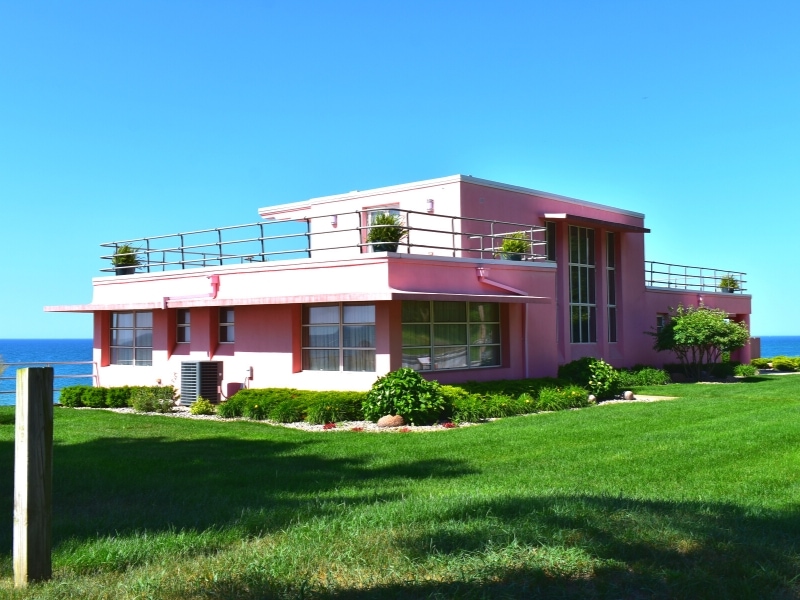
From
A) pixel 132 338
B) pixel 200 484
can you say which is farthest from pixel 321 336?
pixel 200 484

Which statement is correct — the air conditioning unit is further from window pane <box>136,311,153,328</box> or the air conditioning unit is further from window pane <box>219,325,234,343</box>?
window pane <box>136,311,153,328</box>

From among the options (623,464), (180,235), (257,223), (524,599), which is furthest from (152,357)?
(524,599)

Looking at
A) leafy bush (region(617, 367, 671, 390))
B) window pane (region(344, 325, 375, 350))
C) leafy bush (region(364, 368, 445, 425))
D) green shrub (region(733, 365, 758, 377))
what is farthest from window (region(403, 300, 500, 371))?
green shrub (region(733, 365, 758, 377))

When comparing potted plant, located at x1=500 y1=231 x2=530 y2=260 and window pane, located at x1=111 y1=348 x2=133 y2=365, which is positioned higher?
potted plant, located at x1=500 y1=231 x2=530 y2=260

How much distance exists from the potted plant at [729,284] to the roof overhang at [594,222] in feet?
31.8

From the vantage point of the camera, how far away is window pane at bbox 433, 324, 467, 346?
2008 cm

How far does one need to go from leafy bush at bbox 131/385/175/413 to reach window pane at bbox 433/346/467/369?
23.0 feet

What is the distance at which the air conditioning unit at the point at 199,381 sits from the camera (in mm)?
21516

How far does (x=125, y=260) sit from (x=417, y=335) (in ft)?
35.8

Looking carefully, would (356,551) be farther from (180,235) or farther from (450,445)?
(180,235)

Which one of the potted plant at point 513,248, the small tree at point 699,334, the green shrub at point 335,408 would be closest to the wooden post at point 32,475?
the green shrub at point 335,408

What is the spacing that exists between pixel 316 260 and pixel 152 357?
7429 mm

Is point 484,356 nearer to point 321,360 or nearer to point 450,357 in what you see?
point 450,357

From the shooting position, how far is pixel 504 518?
6.88m
